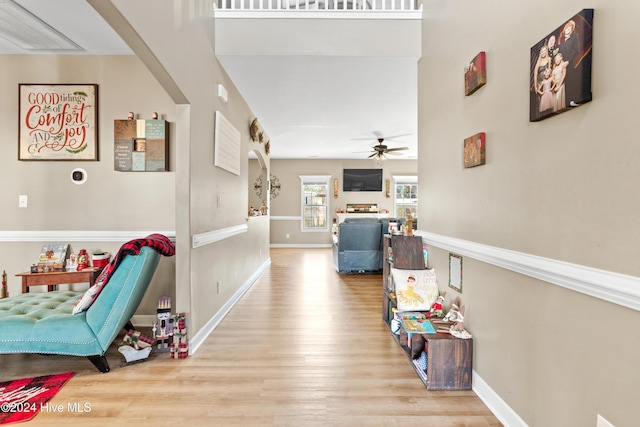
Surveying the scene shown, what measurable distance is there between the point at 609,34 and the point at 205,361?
296 cm

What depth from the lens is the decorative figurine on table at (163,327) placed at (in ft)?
8.23

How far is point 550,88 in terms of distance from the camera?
1336mm

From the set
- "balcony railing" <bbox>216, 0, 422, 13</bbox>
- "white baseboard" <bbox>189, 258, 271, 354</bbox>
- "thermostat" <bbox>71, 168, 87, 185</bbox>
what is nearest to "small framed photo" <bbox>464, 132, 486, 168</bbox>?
"balcony railing" <bbox>216, 0, 422, 13</bbox>

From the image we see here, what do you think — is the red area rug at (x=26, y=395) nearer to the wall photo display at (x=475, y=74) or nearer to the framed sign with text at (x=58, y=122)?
the framed sign with text at (x=58, y=122)

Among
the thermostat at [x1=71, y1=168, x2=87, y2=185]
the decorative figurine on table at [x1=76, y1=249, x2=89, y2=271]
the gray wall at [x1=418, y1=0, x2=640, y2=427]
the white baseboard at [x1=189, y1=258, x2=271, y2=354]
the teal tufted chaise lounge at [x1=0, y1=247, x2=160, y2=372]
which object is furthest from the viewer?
Result: the thermostat at [x1=71, y1=168, x2=87, y2=185]

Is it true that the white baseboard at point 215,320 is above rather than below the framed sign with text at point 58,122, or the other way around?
below

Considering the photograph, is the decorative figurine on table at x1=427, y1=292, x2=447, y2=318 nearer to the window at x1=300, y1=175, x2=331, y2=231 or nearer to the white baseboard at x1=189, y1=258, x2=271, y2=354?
the white baseboard at x1=189, y1=258, x2=271, y2=354

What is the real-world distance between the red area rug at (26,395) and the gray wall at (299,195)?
737 cm

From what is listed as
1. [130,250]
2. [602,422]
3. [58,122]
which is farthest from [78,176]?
[602,422]

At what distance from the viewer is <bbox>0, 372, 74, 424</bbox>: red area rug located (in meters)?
1.77

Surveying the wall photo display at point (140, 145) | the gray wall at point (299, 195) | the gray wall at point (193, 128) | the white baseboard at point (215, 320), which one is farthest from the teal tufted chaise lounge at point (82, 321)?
the gray wall at point (299, 195)

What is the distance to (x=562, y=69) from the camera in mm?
1271

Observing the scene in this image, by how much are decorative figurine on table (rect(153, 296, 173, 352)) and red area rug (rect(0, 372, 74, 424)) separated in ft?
1.88

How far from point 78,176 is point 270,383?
2.79m
